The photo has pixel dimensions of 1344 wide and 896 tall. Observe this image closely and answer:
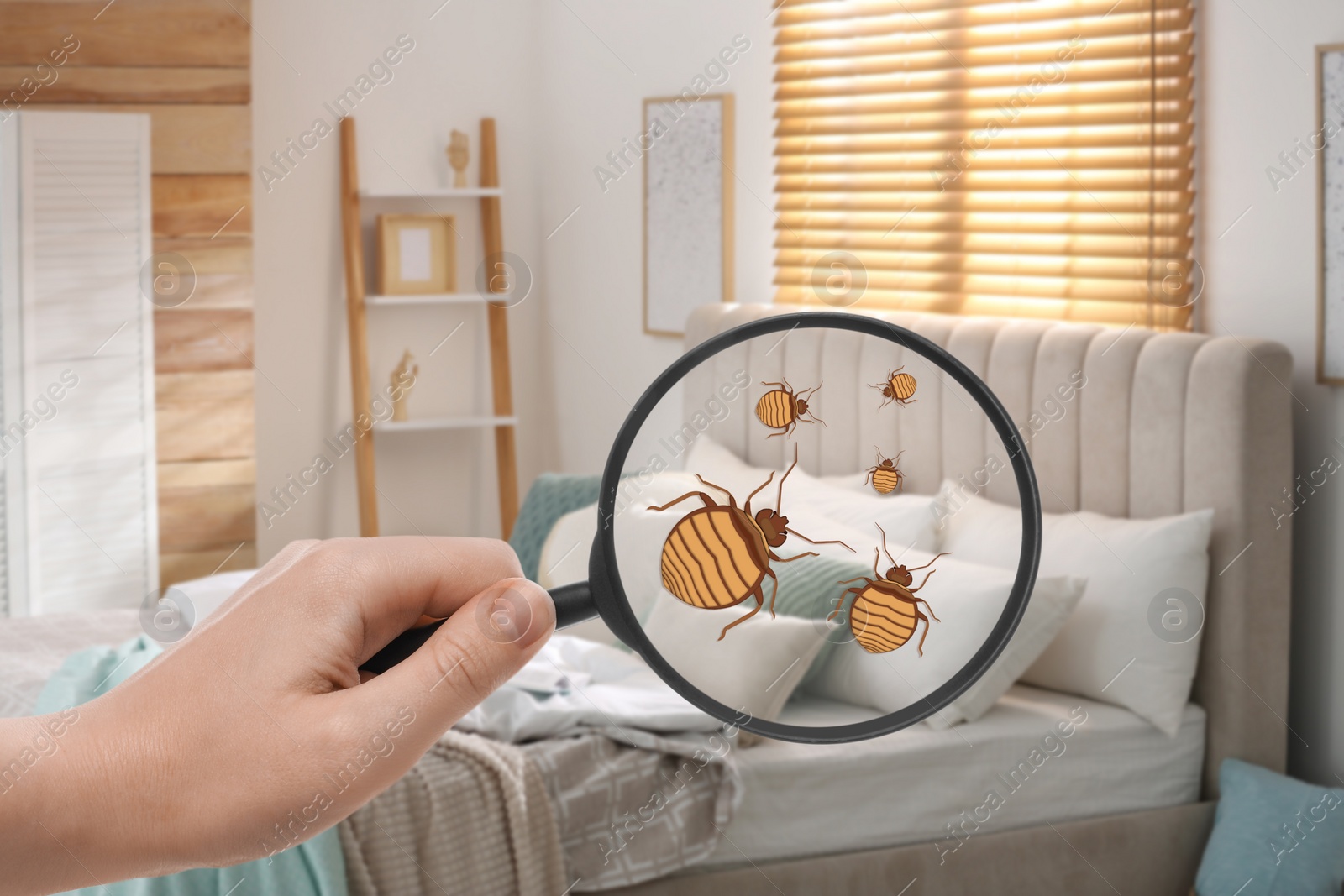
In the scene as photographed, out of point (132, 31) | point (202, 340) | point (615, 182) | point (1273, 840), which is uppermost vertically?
point (132, 31)

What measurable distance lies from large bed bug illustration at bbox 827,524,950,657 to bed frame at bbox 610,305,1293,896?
0.98 metres

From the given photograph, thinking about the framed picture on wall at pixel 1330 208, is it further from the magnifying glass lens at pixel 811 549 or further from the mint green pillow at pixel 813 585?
the mint green pillow at pixel 813 585

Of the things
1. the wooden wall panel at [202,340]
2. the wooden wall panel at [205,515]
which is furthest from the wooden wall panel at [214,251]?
the wooden wall panel at [205,515]

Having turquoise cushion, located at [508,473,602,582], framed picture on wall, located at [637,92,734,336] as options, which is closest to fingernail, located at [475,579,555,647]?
turquoise cushion, located at [508,473,602,582]

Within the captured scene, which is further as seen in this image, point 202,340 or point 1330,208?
point 202,340

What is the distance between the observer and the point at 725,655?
74cm

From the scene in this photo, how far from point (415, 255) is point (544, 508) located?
1.26 m

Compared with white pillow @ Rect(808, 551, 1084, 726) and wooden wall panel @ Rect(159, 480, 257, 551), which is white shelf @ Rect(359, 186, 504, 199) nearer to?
wooden wall panel @ Rect(159, 480, 257, 551)

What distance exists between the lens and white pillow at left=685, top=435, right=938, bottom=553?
633 mm

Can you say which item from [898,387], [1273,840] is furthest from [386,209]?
[898,387]

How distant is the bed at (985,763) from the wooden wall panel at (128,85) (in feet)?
5.43

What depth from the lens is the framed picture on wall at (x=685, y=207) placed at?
3051mm

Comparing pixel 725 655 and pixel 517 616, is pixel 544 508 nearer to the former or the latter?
pixel 725 655

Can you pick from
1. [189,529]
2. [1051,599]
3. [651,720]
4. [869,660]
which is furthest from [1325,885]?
[189,529]
